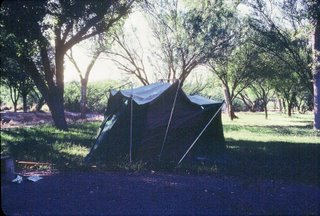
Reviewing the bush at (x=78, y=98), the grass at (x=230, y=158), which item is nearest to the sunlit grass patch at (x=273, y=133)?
the grass at (x=230, y=158)

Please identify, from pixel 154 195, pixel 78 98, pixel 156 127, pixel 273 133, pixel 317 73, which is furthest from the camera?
pixel 78 98

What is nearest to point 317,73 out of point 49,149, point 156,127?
point 156,127

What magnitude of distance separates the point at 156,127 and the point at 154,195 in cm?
399

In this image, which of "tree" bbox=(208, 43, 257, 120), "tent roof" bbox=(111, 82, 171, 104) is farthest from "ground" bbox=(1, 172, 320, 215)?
"tree" bbox=(208, 43, 257, 120)

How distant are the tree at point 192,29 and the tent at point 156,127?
15782mm

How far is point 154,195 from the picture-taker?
750 centimetres

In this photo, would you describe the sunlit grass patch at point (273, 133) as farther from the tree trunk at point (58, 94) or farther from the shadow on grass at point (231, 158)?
the tree trunk at point (58, 94)

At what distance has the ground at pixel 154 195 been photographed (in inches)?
253

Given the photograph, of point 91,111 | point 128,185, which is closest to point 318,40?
point 128,185

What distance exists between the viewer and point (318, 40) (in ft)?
80.2

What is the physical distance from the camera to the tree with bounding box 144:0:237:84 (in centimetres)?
2838

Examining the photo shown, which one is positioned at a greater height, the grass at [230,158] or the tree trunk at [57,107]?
the tree trunk at [57,107]

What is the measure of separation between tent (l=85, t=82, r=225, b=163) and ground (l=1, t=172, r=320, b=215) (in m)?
1.84

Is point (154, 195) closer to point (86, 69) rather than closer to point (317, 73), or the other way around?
point (317, 73)
